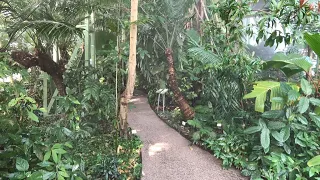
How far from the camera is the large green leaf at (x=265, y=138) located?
9.93ft

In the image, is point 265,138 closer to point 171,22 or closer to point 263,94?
point 263,94

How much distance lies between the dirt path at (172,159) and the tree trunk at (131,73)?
0.52 meters

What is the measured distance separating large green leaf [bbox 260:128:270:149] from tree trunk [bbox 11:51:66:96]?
293 centimetres

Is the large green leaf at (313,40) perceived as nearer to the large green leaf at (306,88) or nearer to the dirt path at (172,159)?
the large green leaf at (306,88)

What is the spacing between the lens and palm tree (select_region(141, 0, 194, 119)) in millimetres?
4270

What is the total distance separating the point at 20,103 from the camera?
1902 millimetres

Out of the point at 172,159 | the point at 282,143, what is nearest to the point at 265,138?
the point at 282,143

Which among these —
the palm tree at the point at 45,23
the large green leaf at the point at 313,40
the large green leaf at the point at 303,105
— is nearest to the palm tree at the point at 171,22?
the palm tree at the point at 45,23

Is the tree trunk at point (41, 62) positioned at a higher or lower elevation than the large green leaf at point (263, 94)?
higher

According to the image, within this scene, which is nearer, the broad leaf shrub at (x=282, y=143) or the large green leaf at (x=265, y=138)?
the broad leaf shrub at (x=282, y=143)

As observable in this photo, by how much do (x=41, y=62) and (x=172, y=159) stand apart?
7.79 ft

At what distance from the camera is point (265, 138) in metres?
3.07

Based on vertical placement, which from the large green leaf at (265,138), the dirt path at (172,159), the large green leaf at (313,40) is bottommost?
the dirt path at (172,159)

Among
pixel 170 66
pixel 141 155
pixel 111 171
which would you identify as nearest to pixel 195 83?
pixel 170 66
